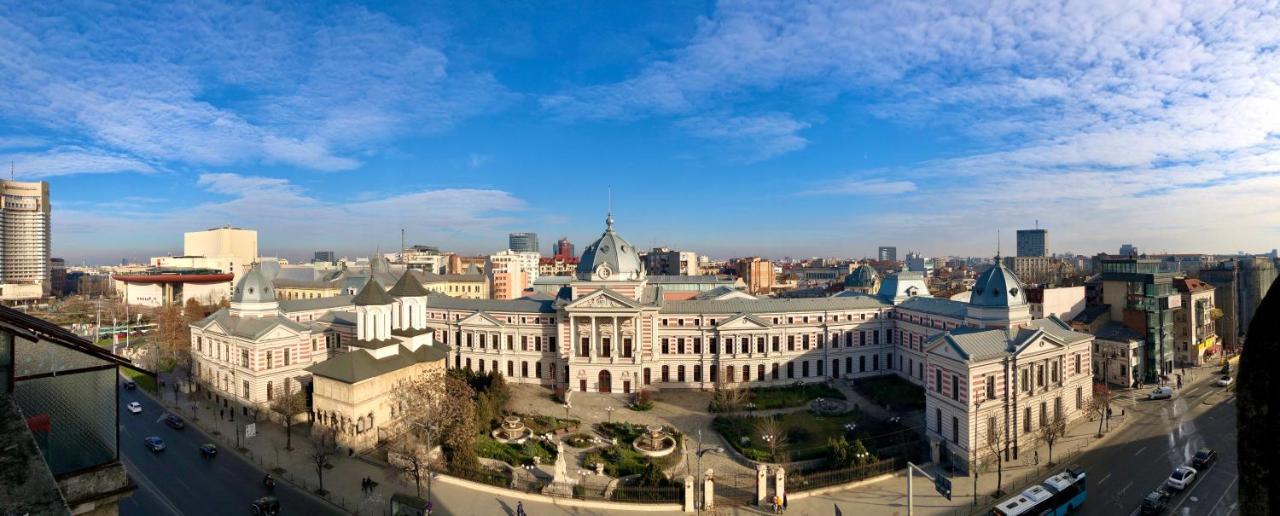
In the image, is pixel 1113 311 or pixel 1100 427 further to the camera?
pixel 1113 311

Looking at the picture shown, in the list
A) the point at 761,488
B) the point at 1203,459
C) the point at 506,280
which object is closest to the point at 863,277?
the point at 1203,459

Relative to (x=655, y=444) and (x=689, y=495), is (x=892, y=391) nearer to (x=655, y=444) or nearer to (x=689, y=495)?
(x=655, y=444)

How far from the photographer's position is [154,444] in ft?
122

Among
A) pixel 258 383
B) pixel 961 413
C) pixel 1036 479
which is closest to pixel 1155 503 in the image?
pixel 1036 479

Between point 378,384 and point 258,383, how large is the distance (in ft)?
46.7

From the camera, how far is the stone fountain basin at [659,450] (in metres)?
35.7

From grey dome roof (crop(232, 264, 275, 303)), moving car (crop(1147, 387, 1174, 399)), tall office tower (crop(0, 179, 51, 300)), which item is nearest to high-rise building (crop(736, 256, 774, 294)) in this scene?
moving car (crop(1147, 387, 1174, 399))

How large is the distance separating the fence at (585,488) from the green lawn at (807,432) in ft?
27.7

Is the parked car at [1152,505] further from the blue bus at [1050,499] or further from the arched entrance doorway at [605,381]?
the arched entrance doorway at [605,381]

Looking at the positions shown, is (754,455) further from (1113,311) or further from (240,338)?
(1113,311)

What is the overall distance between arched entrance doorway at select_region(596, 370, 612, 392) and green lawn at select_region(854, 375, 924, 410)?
895 inches

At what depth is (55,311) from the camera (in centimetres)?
10494

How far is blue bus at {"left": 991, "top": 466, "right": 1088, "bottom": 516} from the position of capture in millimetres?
26567

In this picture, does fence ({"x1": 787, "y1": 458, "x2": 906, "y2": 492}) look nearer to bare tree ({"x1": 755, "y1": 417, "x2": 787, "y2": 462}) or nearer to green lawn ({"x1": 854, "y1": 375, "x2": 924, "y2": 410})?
bare tree ({"x1": 755, "y1": 417, "x2": 787, "y2": 462})
